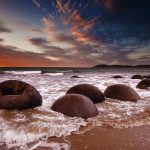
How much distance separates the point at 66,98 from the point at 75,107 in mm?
371

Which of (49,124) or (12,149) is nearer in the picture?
(12,149)

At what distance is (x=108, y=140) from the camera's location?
3146mm

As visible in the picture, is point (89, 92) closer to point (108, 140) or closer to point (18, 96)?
point (18, 96)

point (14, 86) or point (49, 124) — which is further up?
point (14, 86)

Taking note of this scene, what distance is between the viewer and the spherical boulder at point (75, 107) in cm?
423

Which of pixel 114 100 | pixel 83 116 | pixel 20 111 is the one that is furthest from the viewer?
pixel 114 100

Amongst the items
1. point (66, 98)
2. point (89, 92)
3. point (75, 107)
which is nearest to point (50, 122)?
point (75, 107)

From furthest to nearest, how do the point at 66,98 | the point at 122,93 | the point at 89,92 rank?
the point at 122,93
the point at 89,92
the point at 66,98

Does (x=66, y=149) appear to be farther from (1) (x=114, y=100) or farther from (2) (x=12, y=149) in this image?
(1) (x=114, y=100)

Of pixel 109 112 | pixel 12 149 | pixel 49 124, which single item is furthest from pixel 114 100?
pixel 12 149

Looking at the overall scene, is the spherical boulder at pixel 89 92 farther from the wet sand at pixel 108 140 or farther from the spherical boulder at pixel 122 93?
the wet sand at pixel 108 140

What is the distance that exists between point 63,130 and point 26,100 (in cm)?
181

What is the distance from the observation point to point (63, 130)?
137 inches

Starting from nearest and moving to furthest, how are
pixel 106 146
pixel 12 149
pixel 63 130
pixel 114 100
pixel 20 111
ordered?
pixel 12 149 → pixel 106 146 → pixel 63 130 → pixel 20 111 → pixel 114 100
